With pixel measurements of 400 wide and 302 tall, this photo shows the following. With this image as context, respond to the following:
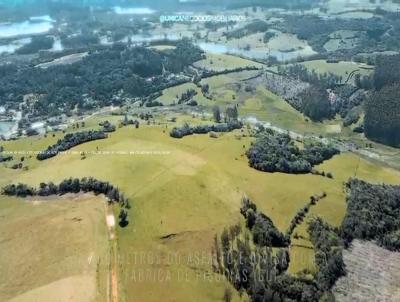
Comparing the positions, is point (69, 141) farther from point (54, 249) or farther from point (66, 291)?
point (66, 291)

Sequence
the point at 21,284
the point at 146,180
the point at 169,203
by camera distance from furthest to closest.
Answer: the point at 146,180
the point at 169,203
the point at 21,284

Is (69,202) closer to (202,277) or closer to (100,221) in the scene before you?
(100,221)

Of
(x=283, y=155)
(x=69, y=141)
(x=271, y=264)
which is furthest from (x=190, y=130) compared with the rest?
(x=271, y=264)

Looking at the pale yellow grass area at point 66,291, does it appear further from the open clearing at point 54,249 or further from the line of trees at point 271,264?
the line of trees at point 271,264

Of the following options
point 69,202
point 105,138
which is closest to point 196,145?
point 105,138

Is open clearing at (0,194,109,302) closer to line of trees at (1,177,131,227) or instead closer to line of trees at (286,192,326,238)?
line of trees at (1,177,131,227)
